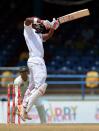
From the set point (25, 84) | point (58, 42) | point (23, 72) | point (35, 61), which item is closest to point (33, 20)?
point (35, 61)

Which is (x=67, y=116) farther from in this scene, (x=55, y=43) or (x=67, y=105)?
(x=55, y=43)

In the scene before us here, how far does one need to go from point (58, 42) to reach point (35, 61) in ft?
48.7

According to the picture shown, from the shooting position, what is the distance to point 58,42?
2617cm

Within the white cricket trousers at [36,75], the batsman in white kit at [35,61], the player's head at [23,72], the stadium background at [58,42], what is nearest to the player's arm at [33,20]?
the batsman in white kit at [35,61]

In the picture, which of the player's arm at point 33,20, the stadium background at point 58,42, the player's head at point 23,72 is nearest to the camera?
the player's arm at point 33,20

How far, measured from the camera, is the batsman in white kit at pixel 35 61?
36.7 feet

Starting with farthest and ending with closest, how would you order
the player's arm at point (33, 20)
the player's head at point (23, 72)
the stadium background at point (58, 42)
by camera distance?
the stadium background at point (58, 42) → the player's head at point (23, 72) → the player's arm at point (33, 20)

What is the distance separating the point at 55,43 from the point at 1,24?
3.42m

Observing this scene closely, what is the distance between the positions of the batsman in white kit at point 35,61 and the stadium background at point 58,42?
8245 mm

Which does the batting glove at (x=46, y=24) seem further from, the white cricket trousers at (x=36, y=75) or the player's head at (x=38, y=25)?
the white cricket trousers at (x=36, y=75)

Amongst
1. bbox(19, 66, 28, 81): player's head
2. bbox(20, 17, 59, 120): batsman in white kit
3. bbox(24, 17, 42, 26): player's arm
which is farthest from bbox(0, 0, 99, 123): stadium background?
bbox(24, 17, 42, 26): player's arm

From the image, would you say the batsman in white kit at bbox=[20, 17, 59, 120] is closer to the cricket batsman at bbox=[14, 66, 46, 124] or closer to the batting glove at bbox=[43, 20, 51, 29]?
the batting glove at bbox=[43, 20, 51, 29]

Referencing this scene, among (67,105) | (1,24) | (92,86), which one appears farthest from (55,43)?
Answer: (67,105)

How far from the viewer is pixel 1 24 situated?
92.8ft
